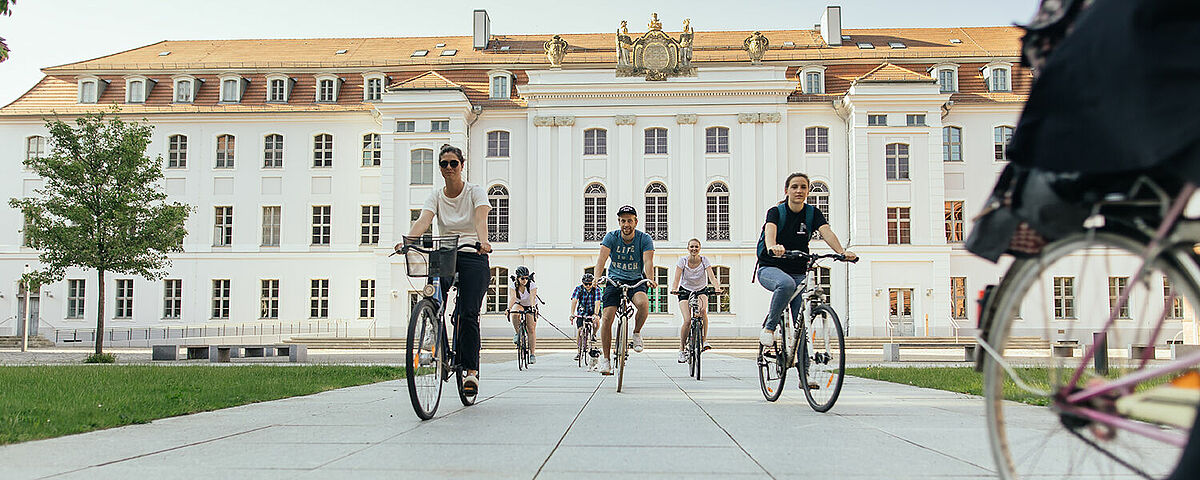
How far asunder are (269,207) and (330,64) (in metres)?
7.47

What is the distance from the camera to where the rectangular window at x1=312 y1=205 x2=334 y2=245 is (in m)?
41.3

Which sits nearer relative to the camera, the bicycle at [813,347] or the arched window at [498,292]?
the bicycle at [813,347]

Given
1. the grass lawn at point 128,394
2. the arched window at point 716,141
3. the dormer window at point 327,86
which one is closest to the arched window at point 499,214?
the arched window at point 716,141

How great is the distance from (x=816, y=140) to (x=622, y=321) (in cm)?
3163

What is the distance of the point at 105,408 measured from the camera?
21.9 ft

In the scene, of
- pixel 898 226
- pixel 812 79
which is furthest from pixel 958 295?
pixel 812 79

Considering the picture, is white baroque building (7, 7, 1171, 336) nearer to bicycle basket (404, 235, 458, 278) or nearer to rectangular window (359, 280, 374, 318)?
rectangular window (359, 280, 374, 318)

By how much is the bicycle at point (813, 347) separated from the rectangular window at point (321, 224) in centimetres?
3652

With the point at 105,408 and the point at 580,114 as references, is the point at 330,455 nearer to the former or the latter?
the point at 105,408

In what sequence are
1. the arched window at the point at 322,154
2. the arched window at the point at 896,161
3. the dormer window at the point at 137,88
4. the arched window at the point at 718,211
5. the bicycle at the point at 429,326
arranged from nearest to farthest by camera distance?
the bicycle at the point at 429,326 → the arched window at the point at 896,161 → the arched window at the point at 718,211 → the arched window at the point at 322,154 → the dormer window at the point at 137,88

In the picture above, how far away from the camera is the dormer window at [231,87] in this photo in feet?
139

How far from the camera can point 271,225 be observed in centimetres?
4169

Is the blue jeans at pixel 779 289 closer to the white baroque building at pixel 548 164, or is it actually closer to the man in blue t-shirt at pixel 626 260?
the man in blue t-shirt at pixel 626 260

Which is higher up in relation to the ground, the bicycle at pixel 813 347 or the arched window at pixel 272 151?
the arched window at pixel 272 151
